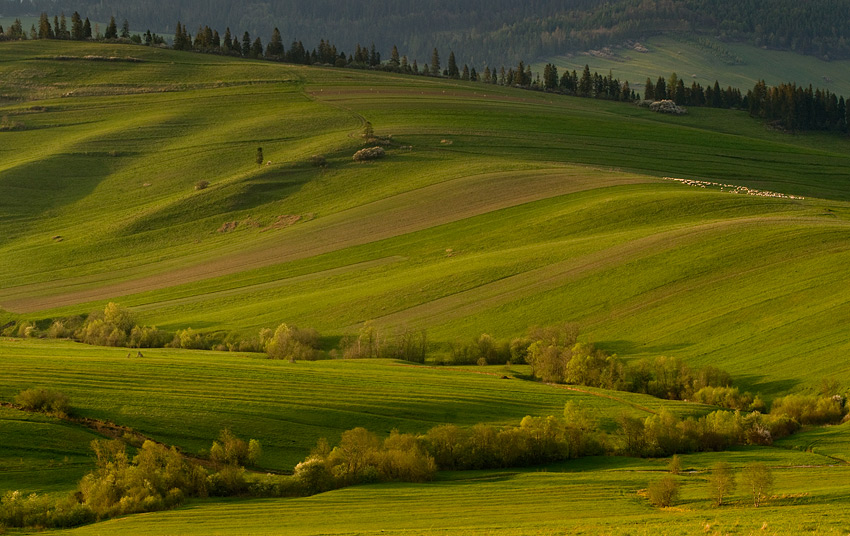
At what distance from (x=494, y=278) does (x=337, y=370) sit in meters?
28.8

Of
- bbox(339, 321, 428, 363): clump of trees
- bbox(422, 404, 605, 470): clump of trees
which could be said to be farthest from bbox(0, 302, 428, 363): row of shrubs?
bbox(422, 404, 605, 470): clump of trees

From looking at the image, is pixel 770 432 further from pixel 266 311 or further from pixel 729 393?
pixel 266 311

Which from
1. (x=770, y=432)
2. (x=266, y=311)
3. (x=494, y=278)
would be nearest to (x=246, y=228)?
(x=266, y=311)

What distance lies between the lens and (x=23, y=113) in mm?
167250

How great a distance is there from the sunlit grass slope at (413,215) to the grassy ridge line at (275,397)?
15.8 m

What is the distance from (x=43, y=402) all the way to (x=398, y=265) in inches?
2150

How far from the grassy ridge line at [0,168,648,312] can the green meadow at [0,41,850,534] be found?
47cm

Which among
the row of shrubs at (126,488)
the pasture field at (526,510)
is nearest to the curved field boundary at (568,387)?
the pasture field at (526,510)

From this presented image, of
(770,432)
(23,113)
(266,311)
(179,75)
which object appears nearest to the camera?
(770,432)

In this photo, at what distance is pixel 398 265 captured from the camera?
10819cm

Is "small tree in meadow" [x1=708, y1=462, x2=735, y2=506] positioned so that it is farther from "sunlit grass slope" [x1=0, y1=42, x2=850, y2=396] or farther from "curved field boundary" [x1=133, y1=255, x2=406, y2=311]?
"curved field boundary" [x1=133, y1=255, x2=406, y2=311]

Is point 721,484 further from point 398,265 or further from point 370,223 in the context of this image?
point 370,223

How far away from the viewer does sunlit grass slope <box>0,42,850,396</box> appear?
8881 centimetres

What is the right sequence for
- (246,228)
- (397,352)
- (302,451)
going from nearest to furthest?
(302,451) < (397,352) < (246,228)
